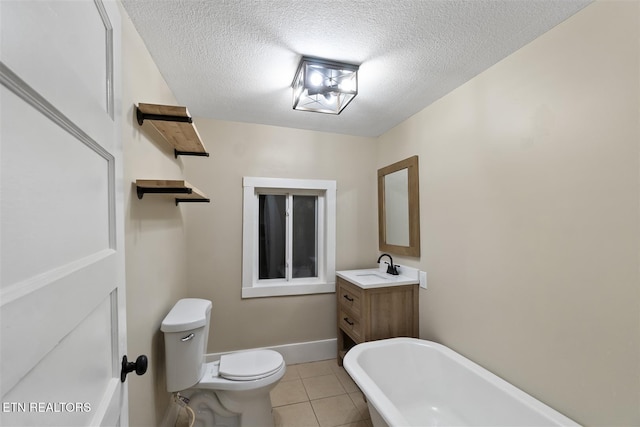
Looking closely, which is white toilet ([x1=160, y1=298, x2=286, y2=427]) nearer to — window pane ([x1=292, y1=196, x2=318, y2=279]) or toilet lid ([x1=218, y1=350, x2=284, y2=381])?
toilet lid ([x1=218, y1=350, x2=284, y2=381])

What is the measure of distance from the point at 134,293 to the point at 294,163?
1.81m

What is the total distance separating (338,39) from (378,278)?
1.84 m

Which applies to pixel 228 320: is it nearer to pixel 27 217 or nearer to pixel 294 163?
pixel 294 163

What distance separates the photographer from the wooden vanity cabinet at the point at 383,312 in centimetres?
212

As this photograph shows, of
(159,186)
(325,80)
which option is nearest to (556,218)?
(325,80)

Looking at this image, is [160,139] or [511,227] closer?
[511,227]

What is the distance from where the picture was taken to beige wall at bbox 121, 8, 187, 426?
1.20m

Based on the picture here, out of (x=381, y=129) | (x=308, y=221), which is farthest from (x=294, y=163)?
(x=381, y=129)

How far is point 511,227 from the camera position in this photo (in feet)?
4.85

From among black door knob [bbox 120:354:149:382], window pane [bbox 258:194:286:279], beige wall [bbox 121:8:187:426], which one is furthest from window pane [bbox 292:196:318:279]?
black door knob [bbox 120:354:149:382]

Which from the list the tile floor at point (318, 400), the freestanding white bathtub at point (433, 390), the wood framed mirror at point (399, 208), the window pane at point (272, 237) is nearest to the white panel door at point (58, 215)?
the freestanding white bathtub at point (433, 390)

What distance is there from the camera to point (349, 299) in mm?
2410

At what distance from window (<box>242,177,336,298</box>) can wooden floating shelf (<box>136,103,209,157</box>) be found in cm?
75

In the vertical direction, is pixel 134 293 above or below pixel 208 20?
below
